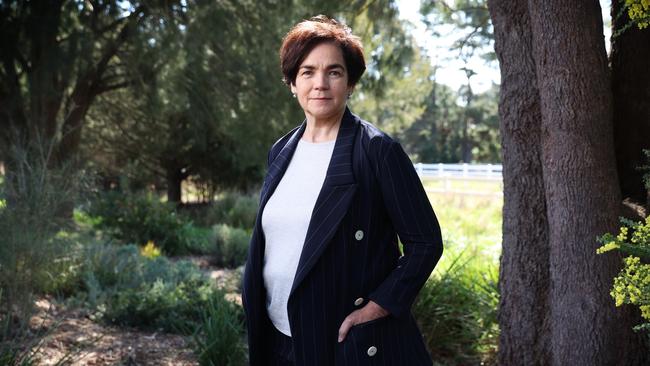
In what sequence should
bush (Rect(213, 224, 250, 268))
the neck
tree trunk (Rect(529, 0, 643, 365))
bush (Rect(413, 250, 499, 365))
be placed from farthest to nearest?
bush (Rect(213, 224, 250, 268)) < bush (Rect(413, 250, 499, 365)) < tree trunk (Rect(529, 0, 643, 365)) < the neck

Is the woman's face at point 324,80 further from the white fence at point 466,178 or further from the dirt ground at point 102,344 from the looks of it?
the white fence at point 466,178

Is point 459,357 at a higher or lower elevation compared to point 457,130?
lower

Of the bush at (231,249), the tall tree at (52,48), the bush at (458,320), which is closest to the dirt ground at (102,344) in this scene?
the bush at (458,320)

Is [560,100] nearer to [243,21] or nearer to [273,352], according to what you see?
[273,352]

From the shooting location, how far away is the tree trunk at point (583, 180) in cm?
272

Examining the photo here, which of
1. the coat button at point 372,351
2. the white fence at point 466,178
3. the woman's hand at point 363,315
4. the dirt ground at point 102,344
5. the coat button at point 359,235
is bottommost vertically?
the dirt ground at point 102,344

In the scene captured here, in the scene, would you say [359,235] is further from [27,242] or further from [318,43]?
[27,242]

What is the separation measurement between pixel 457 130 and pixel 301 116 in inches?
1103

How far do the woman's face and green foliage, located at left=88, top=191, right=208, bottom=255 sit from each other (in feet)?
27.5

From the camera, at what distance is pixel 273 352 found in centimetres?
229

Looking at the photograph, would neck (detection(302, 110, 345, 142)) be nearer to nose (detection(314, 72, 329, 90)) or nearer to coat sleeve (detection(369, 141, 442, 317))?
nose (detection(314, 72, 329, 90))

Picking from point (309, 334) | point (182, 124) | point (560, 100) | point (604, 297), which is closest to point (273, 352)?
point (309, 334)

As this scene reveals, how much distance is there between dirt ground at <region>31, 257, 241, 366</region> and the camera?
4.26 meters

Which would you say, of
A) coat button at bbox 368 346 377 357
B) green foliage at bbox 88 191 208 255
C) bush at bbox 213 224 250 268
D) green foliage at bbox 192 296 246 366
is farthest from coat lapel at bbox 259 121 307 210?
green foliage at bbox 88 191 208 255
